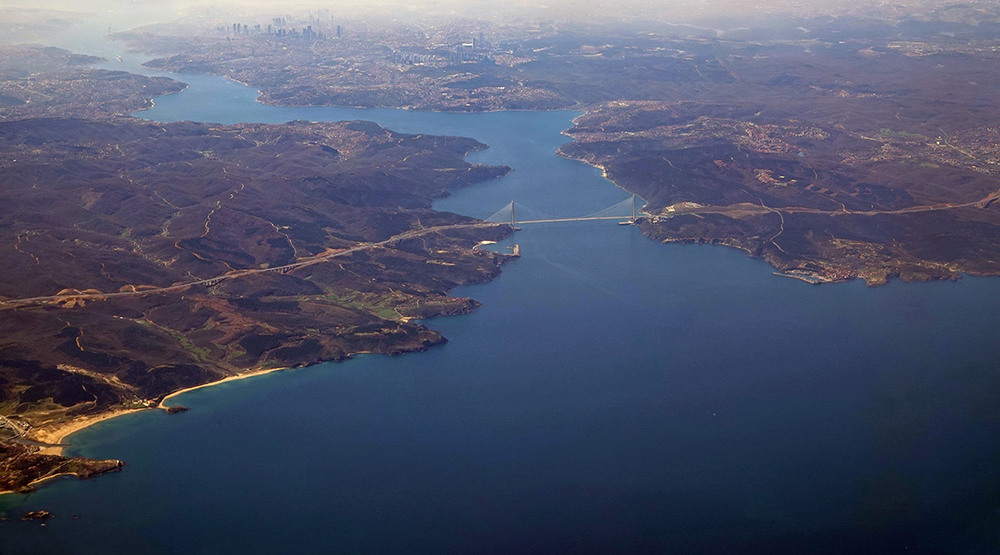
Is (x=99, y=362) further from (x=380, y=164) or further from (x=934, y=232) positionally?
(x=934, y=232)

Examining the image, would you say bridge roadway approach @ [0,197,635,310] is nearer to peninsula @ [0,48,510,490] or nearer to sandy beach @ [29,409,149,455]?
peninsula @ [0,48,510,490]

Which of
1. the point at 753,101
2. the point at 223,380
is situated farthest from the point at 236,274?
the point at 753,101

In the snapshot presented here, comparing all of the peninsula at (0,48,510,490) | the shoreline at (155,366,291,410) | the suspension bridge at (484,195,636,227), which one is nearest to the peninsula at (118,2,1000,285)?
the suspension bridge at (484,195,636,227)

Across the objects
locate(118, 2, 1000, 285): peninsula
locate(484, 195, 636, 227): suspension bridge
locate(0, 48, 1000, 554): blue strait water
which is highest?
locate(118, 2, 1000, 285): peninsula

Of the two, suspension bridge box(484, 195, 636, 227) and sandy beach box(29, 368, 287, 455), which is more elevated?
suspension bridge box(484, 195, 636, 227)

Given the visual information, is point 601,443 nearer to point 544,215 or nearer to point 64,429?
point 64,429

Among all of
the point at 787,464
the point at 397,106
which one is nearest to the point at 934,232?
the point at 787,464
